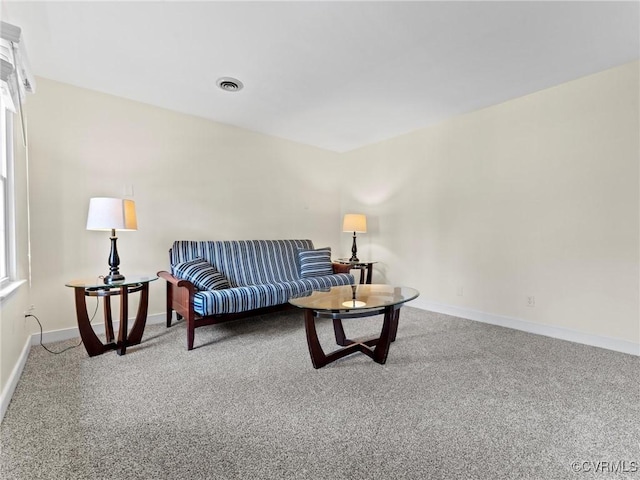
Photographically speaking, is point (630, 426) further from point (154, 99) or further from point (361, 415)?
point (154, 99)

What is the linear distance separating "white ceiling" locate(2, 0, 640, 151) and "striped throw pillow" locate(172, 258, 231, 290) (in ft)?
5.47

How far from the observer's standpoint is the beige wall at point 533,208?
2.47 metres

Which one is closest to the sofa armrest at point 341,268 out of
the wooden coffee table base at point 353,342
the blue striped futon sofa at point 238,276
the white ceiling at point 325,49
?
the blue striped futon sofa at point 238,276

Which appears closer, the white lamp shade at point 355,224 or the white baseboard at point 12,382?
the white baseboard at point 12,382

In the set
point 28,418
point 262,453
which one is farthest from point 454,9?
point 28,418

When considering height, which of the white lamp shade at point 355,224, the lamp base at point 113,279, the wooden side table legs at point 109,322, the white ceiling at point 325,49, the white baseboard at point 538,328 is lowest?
the white baseboard at point 538,328

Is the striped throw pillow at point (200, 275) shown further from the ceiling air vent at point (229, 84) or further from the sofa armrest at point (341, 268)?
the ceiling air vent at point (229, 84)

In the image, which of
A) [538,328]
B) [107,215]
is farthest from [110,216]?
[538,328]

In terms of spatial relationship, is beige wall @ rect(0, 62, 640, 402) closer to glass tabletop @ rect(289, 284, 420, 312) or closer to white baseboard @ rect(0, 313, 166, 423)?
white baseboard @ rect(0, 313, 166, 423)

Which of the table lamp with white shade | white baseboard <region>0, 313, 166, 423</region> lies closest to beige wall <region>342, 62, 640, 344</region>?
white baseboard <region>0, 313, 166, 423</region>

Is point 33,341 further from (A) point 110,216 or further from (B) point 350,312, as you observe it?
(B) point 350,312

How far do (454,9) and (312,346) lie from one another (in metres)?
2.36

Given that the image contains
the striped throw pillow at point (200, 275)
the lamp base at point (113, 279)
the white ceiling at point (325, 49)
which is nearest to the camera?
the white ceiling at point (325, 49)

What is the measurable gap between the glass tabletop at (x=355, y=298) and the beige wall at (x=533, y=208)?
1.28m
